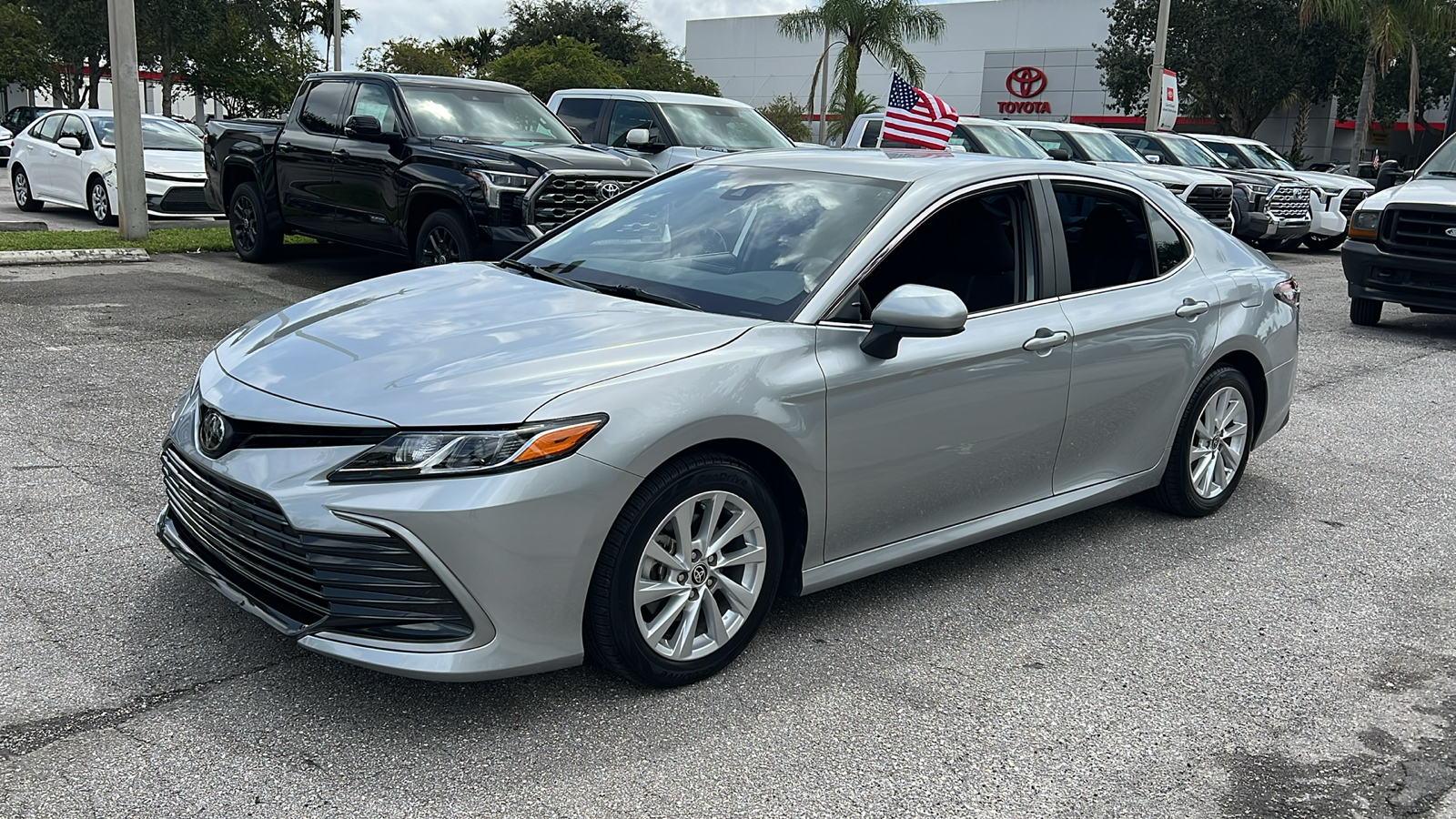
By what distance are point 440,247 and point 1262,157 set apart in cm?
1573

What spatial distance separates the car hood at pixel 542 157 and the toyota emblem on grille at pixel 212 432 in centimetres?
637

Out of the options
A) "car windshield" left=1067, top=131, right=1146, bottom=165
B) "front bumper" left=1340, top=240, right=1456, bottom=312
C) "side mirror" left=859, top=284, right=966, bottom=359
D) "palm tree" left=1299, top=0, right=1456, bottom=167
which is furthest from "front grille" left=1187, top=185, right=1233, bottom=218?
"palm tree" left=1299, top=0, right=1456, bottom=167

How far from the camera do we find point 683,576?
12.1 ft

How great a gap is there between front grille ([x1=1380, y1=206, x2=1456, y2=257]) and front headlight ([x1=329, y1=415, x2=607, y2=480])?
10687 millimetres

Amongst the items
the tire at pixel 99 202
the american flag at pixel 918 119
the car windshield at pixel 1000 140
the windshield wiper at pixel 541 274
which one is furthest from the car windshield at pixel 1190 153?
the windshield wiper at pixel 541 274

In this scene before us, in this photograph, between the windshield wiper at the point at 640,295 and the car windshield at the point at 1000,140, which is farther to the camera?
the car windshield at the point at 1000,140

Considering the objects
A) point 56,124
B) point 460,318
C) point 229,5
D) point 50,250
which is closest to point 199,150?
point 56,124

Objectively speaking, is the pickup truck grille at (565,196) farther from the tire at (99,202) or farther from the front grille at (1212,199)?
the front grille at (1212,199)

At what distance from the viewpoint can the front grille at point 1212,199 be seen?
55.2 feet

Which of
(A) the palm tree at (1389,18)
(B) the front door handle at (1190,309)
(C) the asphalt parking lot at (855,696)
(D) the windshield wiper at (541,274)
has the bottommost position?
(C) the asphalt parking lot at (855,696)

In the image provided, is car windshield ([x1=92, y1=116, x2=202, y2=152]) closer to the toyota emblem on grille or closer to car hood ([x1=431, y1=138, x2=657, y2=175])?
car hood ([x1=431, y1=138, x2=657, y2=175])

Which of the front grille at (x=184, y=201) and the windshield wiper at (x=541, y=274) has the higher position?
the windshield wiper at (x=541, y=274)

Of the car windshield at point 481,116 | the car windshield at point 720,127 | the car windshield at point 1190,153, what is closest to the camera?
the car windshield at point 481,116

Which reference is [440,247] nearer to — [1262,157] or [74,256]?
[74,256]
